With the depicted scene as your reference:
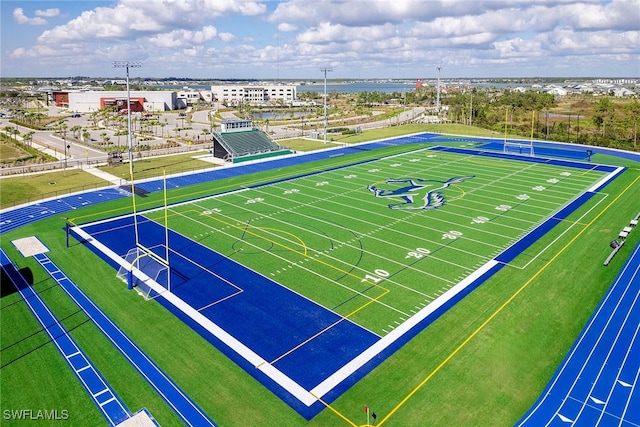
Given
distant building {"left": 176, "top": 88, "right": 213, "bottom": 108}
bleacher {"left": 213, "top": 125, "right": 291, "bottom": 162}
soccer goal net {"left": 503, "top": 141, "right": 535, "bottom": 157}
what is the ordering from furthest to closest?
distant building {"left": 176, "top": 88, "right": 213, "bottom": 108} → soccer goal net {"left": 503, "top": 141, "right": 535, "bottom": 157} → bleacher {"left": 213, "top": 125, "right": 291, "bottom": 162}

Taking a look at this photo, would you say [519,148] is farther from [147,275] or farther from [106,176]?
[147,275]

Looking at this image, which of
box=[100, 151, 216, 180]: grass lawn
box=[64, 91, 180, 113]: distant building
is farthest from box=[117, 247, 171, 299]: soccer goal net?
box=[64, 91, 180, 113]: distant building

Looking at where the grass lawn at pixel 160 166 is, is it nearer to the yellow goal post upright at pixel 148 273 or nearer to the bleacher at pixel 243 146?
the bleacher at pixel 243 146

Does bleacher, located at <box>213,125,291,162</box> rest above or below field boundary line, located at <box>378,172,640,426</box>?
above

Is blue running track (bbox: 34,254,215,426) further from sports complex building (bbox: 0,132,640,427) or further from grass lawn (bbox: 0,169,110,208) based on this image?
grass lawn (bbox: 0,169,110,208)

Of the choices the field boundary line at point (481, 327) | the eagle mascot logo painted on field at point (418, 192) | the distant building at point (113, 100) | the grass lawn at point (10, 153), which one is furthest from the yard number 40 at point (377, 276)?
Result: the distant building at point (113, 100)
